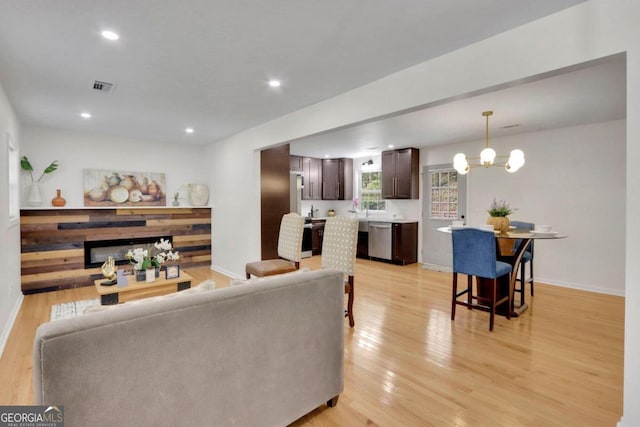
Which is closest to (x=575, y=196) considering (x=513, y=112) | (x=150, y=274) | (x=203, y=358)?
(x=513, y=112)

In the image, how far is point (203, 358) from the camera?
1322mm

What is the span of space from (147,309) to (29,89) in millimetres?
3371

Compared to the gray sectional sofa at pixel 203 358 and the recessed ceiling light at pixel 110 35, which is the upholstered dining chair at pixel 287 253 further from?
the recessed ceiling light at pixel 110 35

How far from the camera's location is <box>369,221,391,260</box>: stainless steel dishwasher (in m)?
6.23

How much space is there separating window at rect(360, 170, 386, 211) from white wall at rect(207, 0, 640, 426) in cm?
360

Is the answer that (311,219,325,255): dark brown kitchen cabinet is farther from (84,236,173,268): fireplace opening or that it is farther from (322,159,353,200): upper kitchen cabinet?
(84,236,173,268): fireplace opening

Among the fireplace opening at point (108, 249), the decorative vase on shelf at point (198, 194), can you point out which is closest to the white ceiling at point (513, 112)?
the decorative vase on shelf at point (198, 194)

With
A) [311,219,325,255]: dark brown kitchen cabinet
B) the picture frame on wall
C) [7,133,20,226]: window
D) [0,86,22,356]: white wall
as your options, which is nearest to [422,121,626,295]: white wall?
[311,219,325,255]: dark brown kitchen cabinet

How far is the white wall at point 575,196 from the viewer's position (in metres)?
4.25

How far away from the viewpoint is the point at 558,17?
6.10 ft

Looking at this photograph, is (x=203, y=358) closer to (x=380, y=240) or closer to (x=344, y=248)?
(x=344, y=248)

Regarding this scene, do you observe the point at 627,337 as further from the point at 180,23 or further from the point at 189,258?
the point at 189,258

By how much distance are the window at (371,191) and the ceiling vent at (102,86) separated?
5283mm

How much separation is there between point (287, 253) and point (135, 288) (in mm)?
1695
